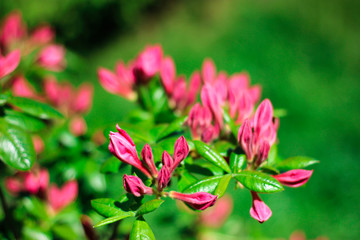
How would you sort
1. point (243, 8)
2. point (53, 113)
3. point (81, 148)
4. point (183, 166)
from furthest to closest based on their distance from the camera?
point (243, 8) → point (81, 148) → point (53, 113) → point (183, 166)

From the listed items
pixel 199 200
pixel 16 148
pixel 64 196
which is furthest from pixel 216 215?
pixel 16 148

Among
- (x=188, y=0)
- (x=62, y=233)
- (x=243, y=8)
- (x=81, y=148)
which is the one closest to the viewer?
(x=62, y=233)

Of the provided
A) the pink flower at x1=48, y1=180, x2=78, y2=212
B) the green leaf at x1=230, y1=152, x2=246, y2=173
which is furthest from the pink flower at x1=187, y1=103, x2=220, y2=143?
the pink flower at x1=48, y1=180, x2=78, y2=212

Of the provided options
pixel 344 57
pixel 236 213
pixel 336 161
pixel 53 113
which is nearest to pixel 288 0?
pixel 344 57

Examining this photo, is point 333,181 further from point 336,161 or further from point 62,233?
point 62,233

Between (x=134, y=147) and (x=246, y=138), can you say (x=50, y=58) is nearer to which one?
(x=134, y=147)

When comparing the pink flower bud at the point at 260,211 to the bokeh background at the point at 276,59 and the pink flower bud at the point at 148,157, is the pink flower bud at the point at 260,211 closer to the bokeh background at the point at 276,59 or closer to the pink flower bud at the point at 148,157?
the pink flower bud at the point at 148,157

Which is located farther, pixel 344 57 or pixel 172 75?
pixel 344 57
